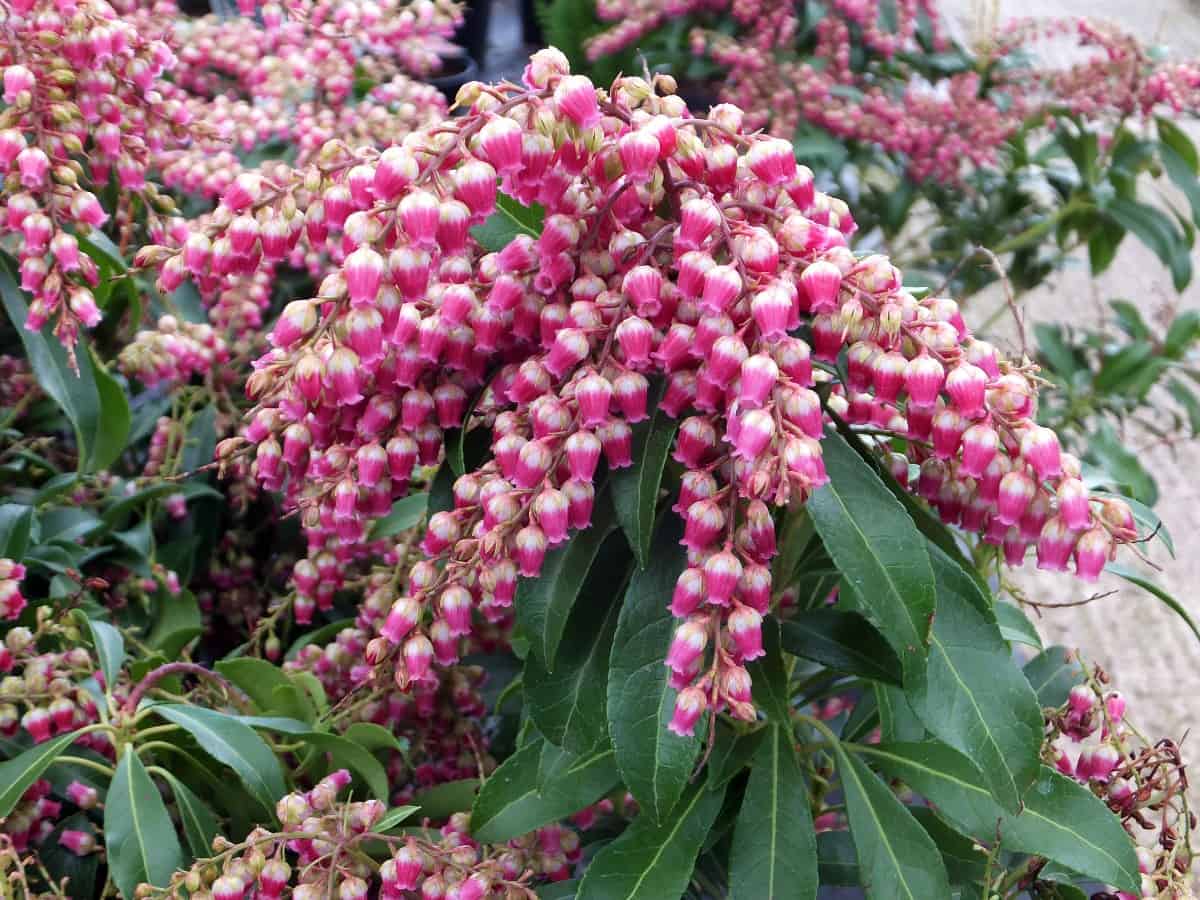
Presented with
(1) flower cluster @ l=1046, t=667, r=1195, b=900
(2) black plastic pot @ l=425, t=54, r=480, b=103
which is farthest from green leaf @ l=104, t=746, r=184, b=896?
(2) black plastic pot @ l=425, t=54, r=480, b=103

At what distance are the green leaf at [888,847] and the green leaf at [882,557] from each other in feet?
0.60

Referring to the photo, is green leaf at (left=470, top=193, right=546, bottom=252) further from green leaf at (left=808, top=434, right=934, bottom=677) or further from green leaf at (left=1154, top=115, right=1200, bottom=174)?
green leaf at (left=1154, top=115, right=1200, bottom=174)

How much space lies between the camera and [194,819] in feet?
3.16

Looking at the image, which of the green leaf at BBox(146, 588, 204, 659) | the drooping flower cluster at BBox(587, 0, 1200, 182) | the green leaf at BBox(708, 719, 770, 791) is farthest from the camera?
the drooping flower cluster at BBox(587, 0, 1200, 182)

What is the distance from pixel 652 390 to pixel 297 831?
39 centimetres

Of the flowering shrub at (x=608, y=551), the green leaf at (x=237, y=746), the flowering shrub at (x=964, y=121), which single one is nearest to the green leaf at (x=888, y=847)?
the flowering shrub at (x=608, y=551)

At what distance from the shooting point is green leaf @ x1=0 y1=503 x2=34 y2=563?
1130mm

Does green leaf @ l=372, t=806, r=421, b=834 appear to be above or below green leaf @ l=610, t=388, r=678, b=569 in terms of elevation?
below

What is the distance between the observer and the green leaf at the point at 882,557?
0.66m

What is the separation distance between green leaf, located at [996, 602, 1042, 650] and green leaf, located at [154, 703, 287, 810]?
62cm

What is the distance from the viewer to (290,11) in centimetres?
138

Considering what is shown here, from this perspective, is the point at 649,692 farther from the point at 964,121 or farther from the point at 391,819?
the point at 964,121

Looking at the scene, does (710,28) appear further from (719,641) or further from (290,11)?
(719,641)

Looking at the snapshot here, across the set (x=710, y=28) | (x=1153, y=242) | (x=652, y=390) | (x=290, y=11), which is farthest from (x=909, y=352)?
(x=710, y=28)
